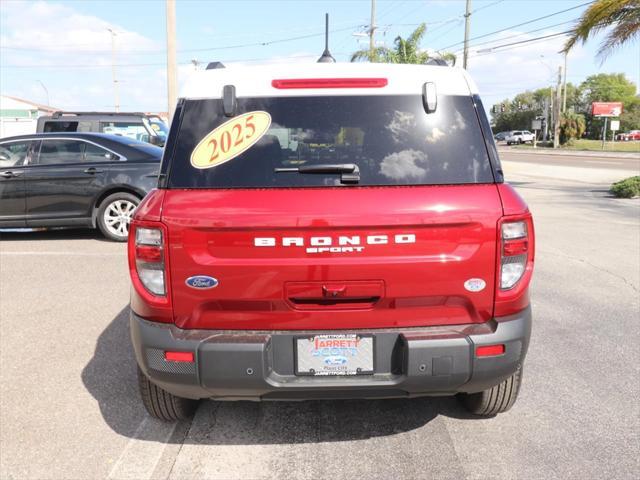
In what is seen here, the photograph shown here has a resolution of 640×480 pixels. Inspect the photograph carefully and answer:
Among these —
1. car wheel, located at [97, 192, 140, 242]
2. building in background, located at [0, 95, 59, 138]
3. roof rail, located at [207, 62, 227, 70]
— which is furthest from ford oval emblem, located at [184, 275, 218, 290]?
building in background, located at [0, 95, 59, 138]

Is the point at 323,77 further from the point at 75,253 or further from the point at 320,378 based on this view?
the point at 75,253

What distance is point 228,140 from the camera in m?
2.74

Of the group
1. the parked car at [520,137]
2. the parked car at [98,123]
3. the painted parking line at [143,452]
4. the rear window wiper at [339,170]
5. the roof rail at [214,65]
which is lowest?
the painted parking line at [143,452]

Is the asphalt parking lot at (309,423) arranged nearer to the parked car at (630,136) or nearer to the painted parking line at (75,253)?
the painted parking line at (75,253)

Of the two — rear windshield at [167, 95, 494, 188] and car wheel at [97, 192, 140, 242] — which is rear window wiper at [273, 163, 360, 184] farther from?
car wheel at [97, 192, 140, 242]

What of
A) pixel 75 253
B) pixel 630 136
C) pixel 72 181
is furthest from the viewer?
pixel 630 136

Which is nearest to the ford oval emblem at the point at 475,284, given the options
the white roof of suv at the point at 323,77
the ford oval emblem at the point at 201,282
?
the white roof of suv at the point at 323,77

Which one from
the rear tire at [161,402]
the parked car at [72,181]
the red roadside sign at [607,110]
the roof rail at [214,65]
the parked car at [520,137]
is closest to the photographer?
the roof rail at [214,65]

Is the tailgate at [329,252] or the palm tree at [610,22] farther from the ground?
the palm tree at [610,22]

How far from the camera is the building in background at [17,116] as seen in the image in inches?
1247

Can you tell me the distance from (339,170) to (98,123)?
1415 centimetres

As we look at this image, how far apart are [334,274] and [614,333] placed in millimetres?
3378

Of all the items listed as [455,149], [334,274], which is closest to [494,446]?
[334,274]

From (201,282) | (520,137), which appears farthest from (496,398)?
(520,137)
